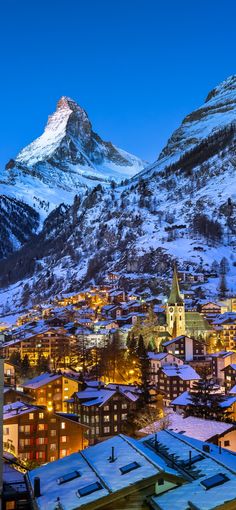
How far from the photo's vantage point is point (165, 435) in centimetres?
2231

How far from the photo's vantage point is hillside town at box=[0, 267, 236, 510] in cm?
1670

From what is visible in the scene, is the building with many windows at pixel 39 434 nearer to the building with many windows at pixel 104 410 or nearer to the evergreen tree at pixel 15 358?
the building with many windows at pixel 104 410

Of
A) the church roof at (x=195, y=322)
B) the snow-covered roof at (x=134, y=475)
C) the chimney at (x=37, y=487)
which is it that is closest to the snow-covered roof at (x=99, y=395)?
the snow-covered roof at (x=134, y=475)

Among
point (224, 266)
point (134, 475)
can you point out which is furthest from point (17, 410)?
point (224, 266)

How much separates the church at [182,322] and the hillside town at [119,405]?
0.52 feet

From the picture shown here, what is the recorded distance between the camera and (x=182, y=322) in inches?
3563

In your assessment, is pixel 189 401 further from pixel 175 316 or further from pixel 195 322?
pixel 195 322

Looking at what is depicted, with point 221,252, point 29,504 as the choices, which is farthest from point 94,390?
point 221,252

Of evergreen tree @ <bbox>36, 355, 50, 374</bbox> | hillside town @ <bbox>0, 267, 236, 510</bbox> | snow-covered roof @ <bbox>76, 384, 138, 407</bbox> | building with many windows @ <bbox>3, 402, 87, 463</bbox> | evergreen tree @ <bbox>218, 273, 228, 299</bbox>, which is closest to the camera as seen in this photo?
hillside town @ <bbox>0, 267, 236, 510</bbox>

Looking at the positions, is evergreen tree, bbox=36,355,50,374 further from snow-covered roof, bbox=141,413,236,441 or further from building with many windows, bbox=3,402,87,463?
snow-covered roof, bbox=141,413,236,441

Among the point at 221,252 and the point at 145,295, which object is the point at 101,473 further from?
the point at 221,252

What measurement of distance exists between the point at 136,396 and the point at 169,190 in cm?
15413

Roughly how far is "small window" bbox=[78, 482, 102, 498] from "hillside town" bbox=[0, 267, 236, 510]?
0.12 ft

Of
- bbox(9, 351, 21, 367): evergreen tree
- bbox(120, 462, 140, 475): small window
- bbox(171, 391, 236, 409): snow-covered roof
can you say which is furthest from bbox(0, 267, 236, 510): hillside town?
bbox(9, 351, 21, 367): evergreen tree
